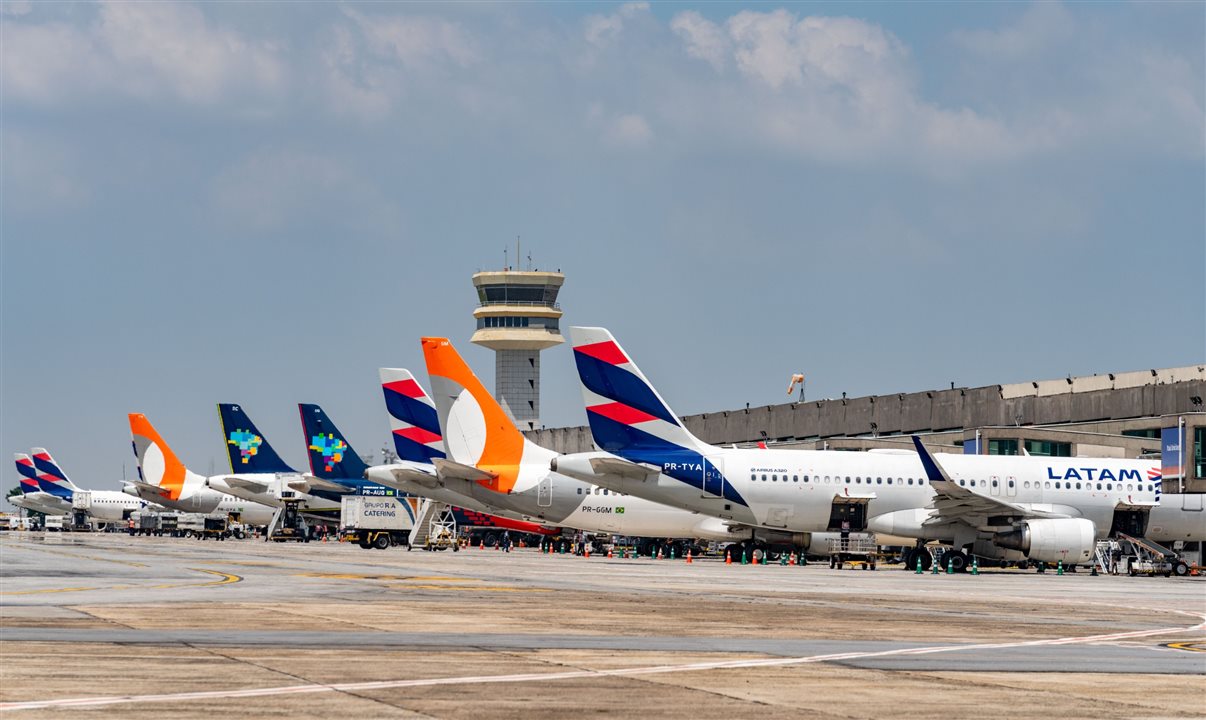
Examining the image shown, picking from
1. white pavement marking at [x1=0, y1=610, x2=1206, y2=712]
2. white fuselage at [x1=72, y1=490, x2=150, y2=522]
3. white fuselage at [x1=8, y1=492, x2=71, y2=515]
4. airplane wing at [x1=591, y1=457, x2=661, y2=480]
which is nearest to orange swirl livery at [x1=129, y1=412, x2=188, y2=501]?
white fuselage at [x1=72, y1=490, x2=150, y2=522]

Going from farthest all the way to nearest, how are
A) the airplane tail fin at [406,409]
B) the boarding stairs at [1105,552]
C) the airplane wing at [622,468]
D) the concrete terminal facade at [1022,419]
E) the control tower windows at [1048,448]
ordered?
the control tower windows at [1048,448], the concrete terminal facade at [1022,419], the airplane tail fin at [406,409], the boarding stairs at [1105,552], the airplane wing at [622,468]

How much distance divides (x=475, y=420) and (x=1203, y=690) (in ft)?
166

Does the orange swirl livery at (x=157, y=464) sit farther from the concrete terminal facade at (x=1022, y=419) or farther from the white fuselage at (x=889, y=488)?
the white fuselage at (x=889, y=488)

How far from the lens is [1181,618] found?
29.6m

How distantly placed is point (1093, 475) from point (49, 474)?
477 feet

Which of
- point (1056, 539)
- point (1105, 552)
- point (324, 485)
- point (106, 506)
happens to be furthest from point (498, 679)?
point (106, 506)

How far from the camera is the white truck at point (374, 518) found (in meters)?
83.8

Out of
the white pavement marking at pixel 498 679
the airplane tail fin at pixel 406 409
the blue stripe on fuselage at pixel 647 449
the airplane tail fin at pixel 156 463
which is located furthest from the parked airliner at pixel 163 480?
the white pavement marking at pixel 498 679

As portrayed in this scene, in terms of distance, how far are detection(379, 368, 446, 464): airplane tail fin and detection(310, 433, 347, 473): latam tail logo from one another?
1980 cm

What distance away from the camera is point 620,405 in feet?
181

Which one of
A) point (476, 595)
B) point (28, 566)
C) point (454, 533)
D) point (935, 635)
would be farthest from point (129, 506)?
point (935, 635)

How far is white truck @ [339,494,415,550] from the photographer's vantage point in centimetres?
8381

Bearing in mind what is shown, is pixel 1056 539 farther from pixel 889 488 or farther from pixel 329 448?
pixel 329 448

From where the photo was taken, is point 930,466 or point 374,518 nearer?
point 930,466
